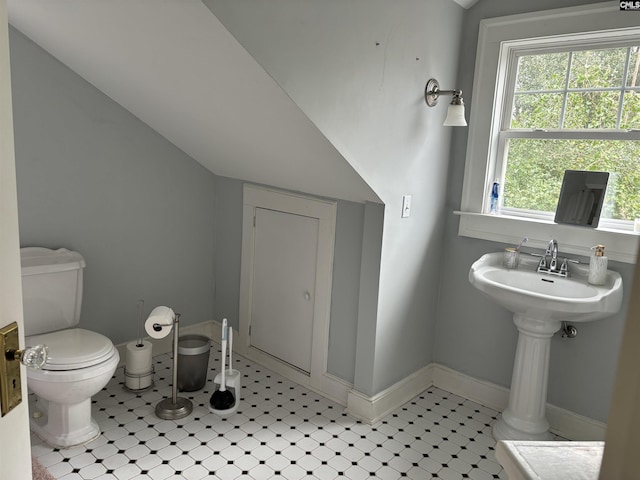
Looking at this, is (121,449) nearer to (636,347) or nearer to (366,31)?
(366,31)

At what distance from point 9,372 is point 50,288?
1.78 metres

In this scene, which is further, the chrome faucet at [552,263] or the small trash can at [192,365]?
the small trash can at [192,365]

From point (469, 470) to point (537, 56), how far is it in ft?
6.61

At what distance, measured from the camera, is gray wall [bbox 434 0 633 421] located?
251 centimetres

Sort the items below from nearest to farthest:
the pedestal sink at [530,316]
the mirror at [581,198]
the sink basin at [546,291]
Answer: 1. the sink basin at [546,291]
2. the pedestal sink at [530,316]
3. the mirror at [581,198]

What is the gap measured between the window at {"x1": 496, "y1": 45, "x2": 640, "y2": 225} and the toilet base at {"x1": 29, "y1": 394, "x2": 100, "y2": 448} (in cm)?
234

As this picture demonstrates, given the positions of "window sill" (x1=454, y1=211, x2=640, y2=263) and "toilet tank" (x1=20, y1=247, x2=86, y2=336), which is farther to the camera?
"toilet tank" (x1=20, y1=247, x2=86, y2=336)

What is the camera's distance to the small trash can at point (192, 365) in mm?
2869

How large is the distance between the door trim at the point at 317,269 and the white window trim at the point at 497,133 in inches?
29.3

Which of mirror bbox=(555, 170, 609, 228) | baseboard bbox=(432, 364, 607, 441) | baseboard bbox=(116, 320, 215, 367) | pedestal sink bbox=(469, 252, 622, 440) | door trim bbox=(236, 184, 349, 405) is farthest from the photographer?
baseboard bbox=(116, 320, 215, 367)

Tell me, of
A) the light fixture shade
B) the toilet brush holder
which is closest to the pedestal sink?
the light fixture shade

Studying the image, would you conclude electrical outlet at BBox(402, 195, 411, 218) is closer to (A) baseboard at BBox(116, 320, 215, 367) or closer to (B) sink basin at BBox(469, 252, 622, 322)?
(B) sink basin at BBox(469, 252, 622, 322)

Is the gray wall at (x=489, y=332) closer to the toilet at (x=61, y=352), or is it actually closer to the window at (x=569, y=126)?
the window at (x=569, y=126)

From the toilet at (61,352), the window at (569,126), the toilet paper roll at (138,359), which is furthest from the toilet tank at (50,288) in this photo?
the window at (569,126)
